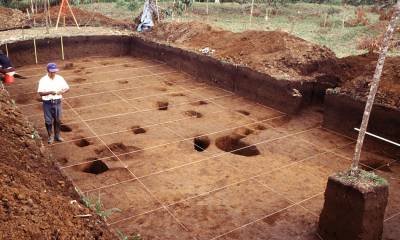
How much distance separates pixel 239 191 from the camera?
5.63m

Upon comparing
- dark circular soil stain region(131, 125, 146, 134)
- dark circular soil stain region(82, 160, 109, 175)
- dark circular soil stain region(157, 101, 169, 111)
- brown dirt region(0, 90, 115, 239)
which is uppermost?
brown dirt region(0, 90, 115, 239)

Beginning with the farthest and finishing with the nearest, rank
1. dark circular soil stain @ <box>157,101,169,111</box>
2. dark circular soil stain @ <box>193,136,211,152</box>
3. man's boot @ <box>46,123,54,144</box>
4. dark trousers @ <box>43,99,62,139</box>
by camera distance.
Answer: dark circular soil stain @ <box>157,101,169,111</box>, dark circular soil stain @ <box>193,136,211,152</box>, man's boot @ <box>46,123,54,144</box>, dark trousers @ <box>43,99,62,139</box>

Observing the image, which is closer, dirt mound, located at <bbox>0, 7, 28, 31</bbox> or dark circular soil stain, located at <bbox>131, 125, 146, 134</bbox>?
dark circular soil stain, located at <bbox>131, 125, 146, 134</bbox>

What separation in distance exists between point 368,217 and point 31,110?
6.86m

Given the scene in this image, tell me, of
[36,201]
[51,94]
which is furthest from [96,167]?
[36,201]

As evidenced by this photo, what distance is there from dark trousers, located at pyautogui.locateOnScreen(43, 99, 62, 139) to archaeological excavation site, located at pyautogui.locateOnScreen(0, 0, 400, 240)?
0.26 metres

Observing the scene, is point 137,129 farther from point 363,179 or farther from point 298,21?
point 298,21

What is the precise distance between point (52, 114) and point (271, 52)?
5786 mm

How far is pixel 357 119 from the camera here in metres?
7.38

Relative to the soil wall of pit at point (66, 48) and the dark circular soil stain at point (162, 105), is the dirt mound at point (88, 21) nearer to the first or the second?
the soil wall of pit at point (66, 48)

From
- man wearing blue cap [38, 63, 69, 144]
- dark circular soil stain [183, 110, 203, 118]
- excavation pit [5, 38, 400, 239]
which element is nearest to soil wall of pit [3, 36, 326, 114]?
excavation pit [5, 38, 400, 239]

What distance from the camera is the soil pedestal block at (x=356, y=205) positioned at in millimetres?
4170

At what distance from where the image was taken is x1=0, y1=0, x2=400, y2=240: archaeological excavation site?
166 inches

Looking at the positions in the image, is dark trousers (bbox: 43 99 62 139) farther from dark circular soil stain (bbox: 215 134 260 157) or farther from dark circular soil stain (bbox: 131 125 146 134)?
dark circular soil stain (bbox: 215 134 260 157)
